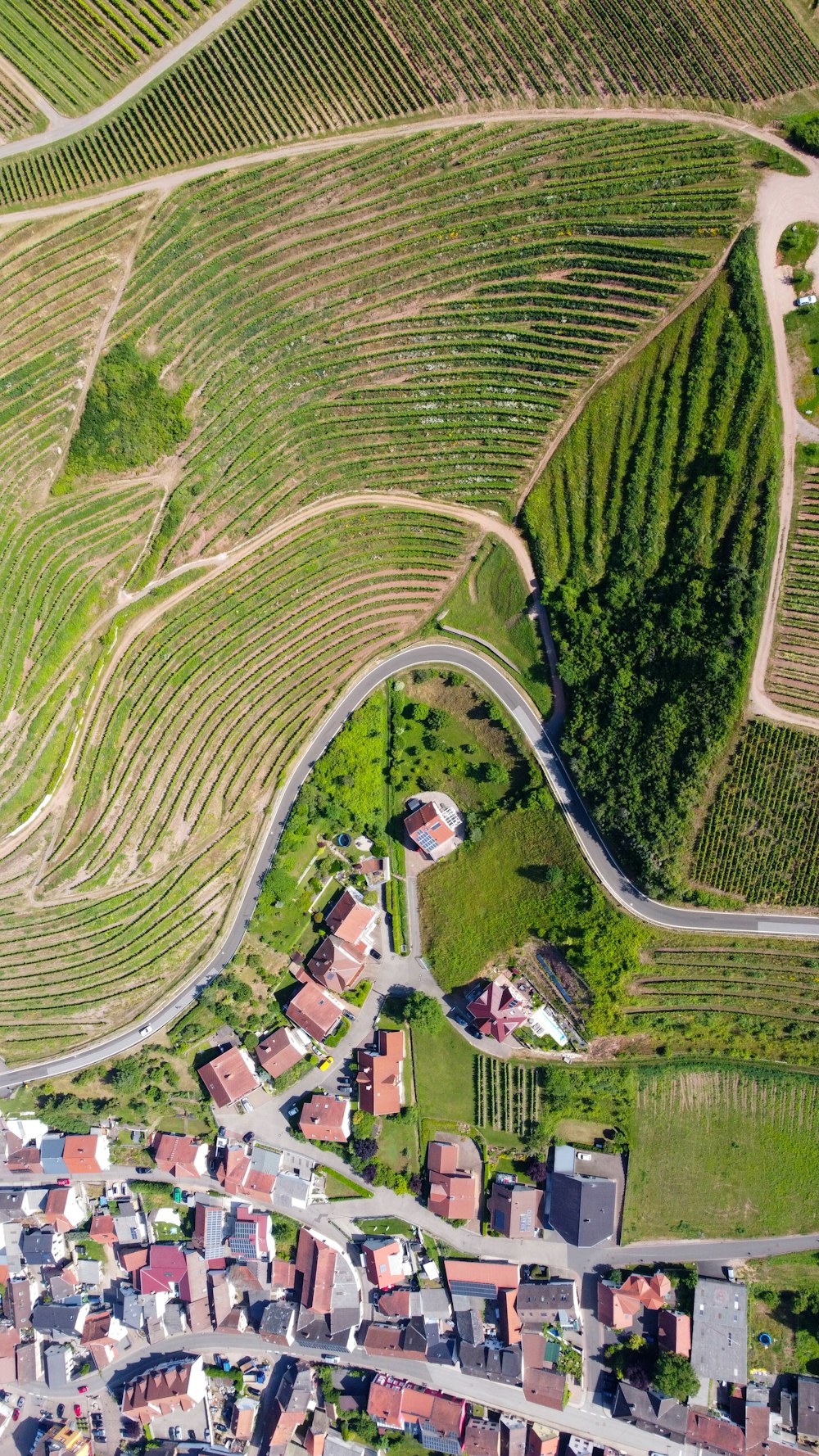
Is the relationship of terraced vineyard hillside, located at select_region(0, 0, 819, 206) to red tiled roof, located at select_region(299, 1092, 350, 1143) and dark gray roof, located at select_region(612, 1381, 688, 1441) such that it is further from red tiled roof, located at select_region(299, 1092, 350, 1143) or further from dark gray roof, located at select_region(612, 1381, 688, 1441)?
dark gray roof, located at select_region(612, 1381, 688, 1441)

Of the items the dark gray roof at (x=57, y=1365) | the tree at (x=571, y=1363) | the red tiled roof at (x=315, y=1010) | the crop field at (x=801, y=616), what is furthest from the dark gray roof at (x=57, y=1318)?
the crop field at (x=801, y=616)

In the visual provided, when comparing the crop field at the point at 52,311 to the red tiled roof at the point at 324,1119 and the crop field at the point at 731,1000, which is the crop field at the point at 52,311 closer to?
the red tiled roof at the point at 324,1119

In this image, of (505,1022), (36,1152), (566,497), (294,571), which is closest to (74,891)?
(36,1152)

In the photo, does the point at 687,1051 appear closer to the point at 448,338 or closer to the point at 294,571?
the point at 294,571

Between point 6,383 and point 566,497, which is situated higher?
point 6,383

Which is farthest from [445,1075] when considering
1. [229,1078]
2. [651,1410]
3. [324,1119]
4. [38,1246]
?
[38,1246]

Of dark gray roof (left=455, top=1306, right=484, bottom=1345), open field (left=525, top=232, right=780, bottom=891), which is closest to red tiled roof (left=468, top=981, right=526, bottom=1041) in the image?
open field (left=525, top=232, right=780, bottom=891)
